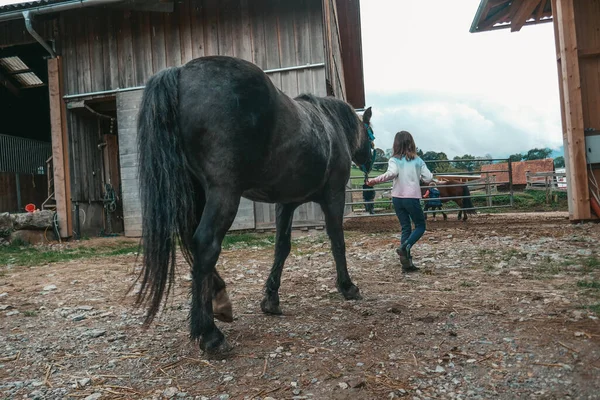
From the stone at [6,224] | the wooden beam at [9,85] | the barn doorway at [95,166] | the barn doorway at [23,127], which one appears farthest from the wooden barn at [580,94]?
the wooden beam at [9,85]

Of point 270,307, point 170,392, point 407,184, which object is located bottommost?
point 170,392

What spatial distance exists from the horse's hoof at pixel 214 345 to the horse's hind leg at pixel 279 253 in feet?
2.96

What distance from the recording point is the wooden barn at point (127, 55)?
361 inches

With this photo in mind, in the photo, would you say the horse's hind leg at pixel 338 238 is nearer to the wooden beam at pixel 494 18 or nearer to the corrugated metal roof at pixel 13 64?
the wooden beam at pixel 494 18

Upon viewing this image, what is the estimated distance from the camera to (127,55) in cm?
998

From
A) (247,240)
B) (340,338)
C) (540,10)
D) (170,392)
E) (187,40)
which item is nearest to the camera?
(170,392)

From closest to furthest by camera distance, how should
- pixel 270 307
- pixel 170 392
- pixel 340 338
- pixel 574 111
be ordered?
pixel 170 392 < pixel 340 338 < pixel 270 307 < pixel 574 111

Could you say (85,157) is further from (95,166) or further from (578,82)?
(578,82)

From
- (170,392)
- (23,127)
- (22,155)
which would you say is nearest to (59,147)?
(22,155)

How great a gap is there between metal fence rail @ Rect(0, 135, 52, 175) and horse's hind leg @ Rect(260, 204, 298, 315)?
1262cm

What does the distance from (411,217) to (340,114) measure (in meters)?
1.55

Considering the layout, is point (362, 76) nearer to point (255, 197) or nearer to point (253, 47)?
point (253, 47)

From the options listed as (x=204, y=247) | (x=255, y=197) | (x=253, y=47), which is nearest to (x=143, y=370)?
(x=204, y=247)

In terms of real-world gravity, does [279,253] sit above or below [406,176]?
below
